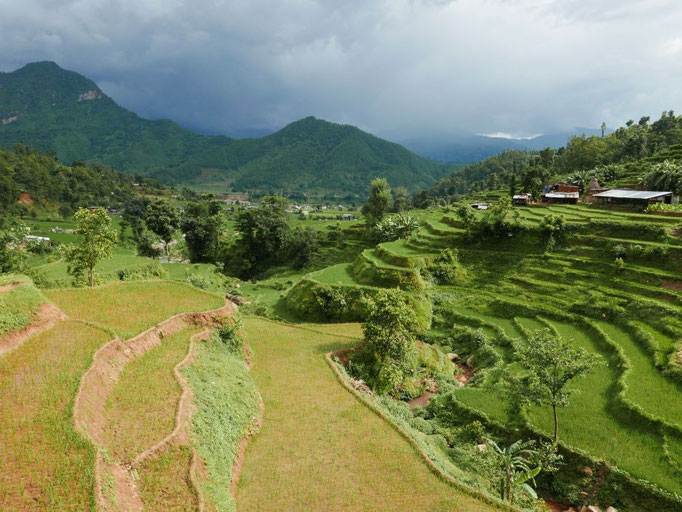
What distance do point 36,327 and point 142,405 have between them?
7.88m

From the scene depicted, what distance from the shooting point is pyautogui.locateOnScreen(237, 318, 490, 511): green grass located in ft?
43.9

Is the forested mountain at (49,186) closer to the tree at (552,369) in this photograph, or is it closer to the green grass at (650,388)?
the tree at (552,369)

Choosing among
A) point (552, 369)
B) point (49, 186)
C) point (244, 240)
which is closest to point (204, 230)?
point (244, 240)

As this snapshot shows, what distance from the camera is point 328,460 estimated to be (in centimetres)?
1536

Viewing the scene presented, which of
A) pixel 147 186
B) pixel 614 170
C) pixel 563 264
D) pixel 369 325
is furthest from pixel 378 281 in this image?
pixel 147 186

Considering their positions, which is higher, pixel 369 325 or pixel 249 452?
pixel 369 325

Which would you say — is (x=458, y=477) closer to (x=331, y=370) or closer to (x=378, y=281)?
(x=331, y=370)

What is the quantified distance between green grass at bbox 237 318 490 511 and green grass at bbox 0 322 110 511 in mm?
5706

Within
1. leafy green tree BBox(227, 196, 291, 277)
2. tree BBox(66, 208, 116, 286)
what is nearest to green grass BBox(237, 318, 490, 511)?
tree BBox(66, 208, 116, 286)

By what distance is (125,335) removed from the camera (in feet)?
61.8

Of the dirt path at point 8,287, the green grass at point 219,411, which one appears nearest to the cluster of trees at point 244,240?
the green grass at point 219,411

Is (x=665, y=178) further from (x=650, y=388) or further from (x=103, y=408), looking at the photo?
(x=103, y=408)

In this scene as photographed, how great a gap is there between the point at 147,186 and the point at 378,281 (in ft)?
570

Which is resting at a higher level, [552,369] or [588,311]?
[552,369]
